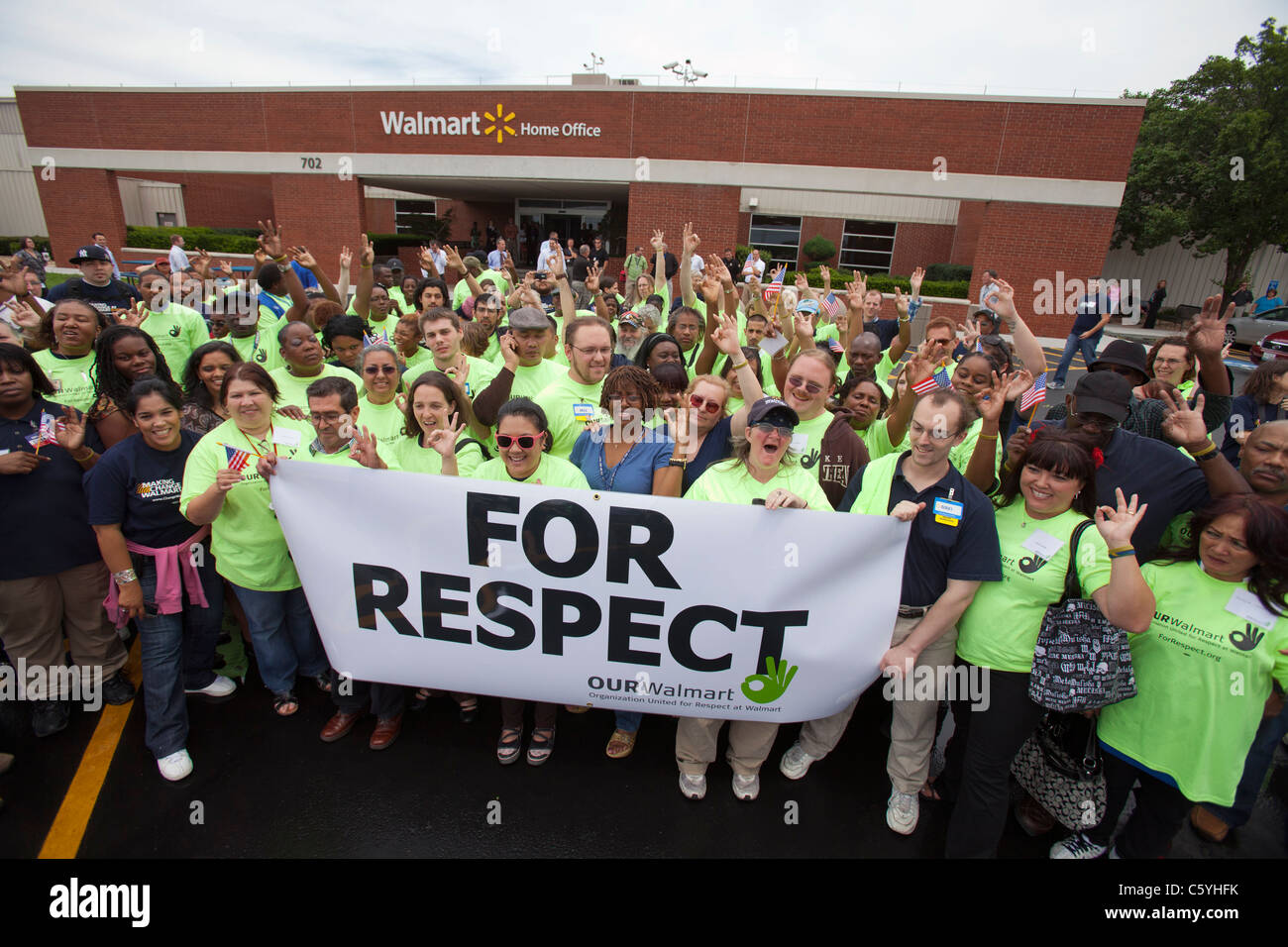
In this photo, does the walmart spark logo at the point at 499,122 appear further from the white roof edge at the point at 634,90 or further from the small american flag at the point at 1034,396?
the small american flag at the point at 1034,396

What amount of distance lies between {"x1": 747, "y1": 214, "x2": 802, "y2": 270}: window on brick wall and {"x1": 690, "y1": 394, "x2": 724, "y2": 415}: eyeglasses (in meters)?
24.4

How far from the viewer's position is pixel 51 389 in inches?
134

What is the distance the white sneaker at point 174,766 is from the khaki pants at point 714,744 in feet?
8.30

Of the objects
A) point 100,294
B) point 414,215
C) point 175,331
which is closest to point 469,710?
point 175,331

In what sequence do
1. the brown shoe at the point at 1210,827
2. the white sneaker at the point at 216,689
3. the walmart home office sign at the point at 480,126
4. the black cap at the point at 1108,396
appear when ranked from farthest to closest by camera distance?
1. the walmart home office sign at the point at 480,126
2. the white sneaker at the point at 216,689
3. the brown shoe at the point at 1210,827
4. the black cap at the point at 1108,396

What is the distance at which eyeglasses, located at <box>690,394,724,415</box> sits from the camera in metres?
3.30

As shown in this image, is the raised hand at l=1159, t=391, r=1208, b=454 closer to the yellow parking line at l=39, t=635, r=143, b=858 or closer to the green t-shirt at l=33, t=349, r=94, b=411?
the yellow parking line at l=39, t=635, r=143, b=858

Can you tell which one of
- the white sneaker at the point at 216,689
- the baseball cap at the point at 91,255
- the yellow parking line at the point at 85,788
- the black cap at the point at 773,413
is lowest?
the yellow parking line at the point at 85,788

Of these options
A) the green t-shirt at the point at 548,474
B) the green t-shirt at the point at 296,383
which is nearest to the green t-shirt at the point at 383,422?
the green t-shirt at the point at 296,383

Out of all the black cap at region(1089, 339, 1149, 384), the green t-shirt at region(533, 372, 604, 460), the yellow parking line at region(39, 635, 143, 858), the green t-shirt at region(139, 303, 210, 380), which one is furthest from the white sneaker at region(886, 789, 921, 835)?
the green t-shirt at region(139, 303, 210, 380)

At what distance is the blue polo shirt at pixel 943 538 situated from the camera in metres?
2.70

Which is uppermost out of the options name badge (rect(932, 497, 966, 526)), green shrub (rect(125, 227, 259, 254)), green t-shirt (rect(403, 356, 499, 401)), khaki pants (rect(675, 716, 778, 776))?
green shrub (rect(125, 227, 259, 254))
